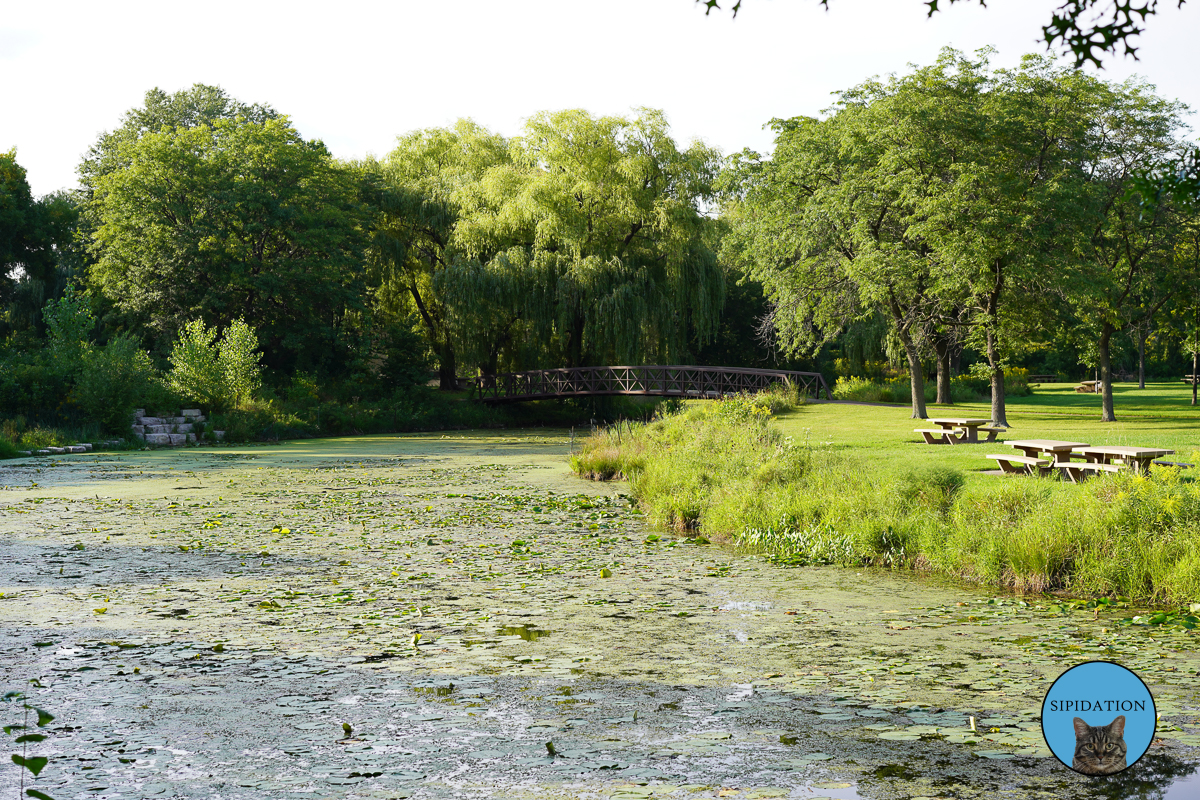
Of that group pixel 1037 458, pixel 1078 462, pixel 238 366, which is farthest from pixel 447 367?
pixel 1078 462

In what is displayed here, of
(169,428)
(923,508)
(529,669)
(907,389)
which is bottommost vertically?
(529,669)

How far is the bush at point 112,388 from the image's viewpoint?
2425cm

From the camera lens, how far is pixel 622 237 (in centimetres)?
3127

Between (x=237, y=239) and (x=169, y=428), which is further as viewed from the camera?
(x=237, y=239)

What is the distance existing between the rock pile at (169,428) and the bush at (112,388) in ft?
1.25

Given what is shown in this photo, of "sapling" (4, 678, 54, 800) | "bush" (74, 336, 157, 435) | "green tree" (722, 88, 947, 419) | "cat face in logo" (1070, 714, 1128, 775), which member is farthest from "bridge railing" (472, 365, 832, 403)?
"sapling" (4, 678, 54, 800)

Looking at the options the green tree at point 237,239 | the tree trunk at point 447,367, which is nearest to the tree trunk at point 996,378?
the tree trunk at point 447,367

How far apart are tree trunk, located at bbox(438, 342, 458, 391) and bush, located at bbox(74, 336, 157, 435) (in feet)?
40.1

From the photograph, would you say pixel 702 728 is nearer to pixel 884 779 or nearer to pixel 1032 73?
pixel 884 779

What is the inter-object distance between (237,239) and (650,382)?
14.3m

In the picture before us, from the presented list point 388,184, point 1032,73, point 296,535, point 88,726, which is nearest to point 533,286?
point 388,184

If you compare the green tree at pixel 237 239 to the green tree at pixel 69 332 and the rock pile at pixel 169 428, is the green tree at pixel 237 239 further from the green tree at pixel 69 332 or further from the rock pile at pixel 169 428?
the rock pile at pixel 169 428

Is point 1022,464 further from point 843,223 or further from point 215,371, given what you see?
point 215,371

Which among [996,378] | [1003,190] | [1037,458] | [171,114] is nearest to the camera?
[1037,458]
